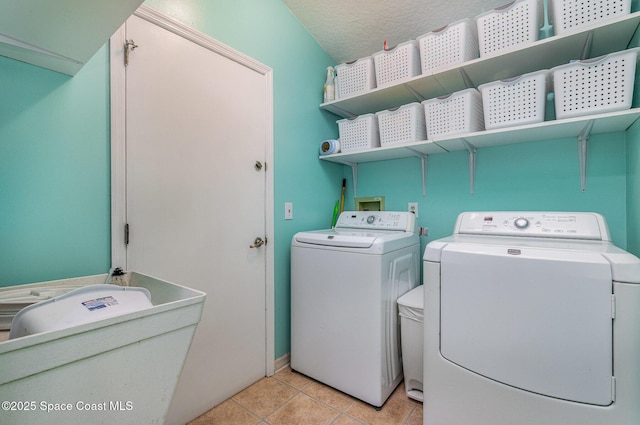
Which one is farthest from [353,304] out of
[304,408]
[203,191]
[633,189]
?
[633,189]

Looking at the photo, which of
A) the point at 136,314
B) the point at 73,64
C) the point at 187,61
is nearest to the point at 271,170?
the point at 187,61

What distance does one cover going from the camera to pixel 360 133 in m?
2.14

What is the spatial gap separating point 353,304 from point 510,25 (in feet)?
5.80

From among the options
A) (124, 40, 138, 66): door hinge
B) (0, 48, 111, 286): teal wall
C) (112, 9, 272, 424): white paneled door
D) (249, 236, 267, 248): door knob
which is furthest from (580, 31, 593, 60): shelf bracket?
(0, 48, 111, 286): teal wall

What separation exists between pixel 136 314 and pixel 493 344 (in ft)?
4.31

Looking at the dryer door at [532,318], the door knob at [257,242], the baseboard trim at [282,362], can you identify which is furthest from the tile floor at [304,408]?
the door knob at [257,242]

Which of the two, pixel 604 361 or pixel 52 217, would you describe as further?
pixel 52 217

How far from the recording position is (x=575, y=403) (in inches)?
41.7

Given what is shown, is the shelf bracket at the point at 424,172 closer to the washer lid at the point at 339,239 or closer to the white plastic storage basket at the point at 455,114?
the white plastic storage basket at the point at 455,114

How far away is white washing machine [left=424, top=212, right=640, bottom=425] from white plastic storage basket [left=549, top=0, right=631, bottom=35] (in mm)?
915

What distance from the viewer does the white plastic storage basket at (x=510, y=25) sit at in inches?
57.8

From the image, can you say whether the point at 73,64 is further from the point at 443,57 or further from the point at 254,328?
the point at 443,57

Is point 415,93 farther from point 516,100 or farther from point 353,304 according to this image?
point 353,304

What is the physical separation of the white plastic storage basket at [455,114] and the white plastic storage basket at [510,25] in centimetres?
25
